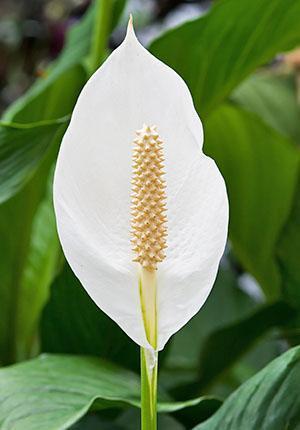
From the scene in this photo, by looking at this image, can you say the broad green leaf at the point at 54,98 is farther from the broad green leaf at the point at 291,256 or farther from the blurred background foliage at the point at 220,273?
the broad green leaf at the point at 291,256

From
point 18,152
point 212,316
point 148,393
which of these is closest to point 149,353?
point 148,393

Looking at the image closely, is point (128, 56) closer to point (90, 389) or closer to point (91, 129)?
point (91, 129)

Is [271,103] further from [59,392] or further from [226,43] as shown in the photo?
[59,392]

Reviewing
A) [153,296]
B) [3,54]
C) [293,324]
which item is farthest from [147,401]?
[3,54]

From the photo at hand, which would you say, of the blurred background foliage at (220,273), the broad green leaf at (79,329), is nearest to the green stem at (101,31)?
the blurred background foliage at (220,273)

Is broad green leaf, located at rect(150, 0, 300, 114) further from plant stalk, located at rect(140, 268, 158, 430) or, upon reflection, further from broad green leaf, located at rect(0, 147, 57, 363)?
plant stalk, located at rect(140, 268, 158, 430)
